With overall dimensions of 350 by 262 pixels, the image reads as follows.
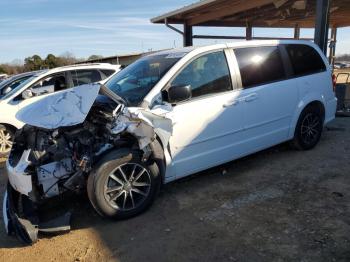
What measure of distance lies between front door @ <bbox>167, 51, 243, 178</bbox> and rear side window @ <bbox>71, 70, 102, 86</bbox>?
447 cm

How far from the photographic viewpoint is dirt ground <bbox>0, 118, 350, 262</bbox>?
10.6 ft

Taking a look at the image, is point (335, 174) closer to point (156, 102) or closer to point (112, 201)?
point (156, 102)

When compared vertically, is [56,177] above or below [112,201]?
above

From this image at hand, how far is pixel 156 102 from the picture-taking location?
4.18 metres

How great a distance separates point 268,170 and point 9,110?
512cm

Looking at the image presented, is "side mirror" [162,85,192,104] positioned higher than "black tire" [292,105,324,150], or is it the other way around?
"side mirror" [162,85,192,104]

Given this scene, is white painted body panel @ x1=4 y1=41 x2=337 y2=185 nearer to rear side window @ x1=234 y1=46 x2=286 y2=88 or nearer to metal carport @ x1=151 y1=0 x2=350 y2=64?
rear side window @ x1=234 y1=46 x2=286 y2=88

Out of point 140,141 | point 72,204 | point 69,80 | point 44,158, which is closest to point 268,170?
point 140,141

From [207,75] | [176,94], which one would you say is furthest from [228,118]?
[176,94]

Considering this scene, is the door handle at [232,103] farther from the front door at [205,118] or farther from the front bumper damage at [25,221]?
the front bumper damage at [25,221]

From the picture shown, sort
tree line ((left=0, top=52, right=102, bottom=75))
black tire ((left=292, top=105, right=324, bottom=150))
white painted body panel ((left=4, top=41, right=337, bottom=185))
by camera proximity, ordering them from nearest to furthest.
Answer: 1. white painted body panel ((left=4, top=41, right=337, bottom=185))
2. black tire ((left=292, top=105, right=324, bottom=150))
3. tree line ((left=0, top=52, right=102, bottom=75))

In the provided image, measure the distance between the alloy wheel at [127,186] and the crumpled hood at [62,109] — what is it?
70 cm

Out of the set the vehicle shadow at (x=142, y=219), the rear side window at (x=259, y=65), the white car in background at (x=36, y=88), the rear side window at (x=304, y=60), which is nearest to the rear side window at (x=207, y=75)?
the rear side window at (x=259, y=65)

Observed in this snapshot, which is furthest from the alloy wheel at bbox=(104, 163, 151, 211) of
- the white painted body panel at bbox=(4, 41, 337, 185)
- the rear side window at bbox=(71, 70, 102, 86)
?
the rear side window at bbox=(71, 70, 102, 86)
